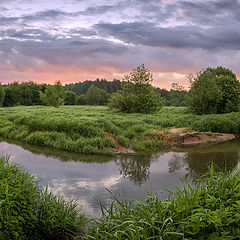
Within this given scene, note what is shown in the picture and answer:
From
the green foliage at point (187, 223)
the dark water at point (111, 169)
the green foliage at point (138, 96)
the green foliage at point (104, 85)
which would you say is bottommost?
the dark water at point (111, 169)

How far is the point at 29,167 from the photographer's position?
10781 mm

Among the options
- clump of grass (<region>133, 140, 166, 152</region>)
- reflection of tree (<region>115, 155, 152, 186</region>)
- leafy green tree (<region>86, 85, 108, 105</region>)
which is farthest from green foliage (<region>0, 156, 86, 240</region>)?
leafy green tree (<region>86, 85, 108, 105</region>)

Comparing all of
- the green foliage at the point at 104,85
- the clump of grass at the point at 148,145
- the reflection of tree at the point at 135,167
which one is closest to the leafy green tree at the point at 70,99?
the green foliage at the point at 104,85

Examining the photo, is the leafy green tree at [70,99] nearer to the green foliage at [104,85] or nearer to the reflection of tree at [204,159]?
the green foliage at [104,85]

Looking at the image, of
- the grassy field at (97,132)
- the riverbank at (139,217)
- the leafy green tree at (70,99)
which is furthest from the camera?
the leafy green tree at (70,99)

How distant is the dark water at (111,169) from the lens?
26.1 ft

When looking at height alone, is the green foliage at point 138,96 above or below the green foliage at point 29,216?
above

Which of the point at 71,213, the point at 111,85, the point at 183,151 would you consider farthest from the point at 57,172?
the point at 111,85

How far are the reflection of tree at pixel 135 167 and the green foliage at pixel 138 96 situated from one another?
15.8m

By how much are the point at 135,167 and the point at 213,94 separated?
61.6 feet

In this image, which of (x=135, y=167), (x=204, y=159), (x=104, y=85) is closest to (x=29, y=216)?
(x=135, y=167)

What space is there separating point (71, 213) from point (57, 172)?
484 centimetres

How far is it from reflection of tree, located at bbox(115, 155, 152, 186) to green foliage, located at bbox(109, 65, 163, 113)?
15822 millimetres

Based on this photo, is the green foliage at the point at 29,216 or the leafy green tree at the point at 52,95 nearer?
the green foliage at the point at 29,216
